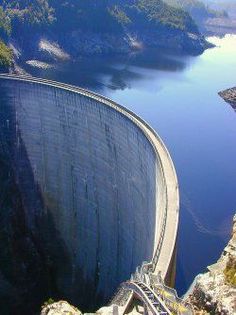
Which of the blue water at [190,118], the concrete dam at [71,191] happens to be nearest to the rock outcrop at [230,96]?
the blue water at [190,118]

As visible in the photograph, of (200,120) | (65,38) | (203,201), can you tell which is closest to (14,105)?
(203,201)

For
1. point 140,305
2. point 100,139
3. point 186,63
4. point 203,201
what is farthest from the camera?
point 186,63

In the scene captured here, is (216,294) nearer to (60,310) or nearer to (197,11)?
(60,310)

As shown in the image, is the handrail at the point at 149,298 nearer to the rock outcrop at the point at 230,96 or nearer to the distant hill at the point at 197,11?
the rock outcrop at the point at 230,96

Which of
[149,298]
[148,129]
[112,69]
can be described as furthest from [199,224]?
[112,69]

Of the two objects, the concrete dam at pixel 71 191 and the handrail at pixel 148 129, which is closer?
the handrail at pixel 148 129

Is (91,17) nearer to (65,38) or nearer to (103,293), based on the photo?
(65,38)
